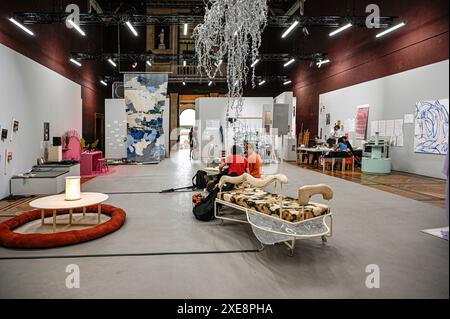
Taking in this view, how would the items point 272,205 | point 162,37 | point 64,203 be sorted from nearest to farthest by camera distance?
point 272,205 < point 64,203 < point 162,37

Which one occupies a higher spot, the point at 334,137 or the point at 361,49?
the point at 361,49

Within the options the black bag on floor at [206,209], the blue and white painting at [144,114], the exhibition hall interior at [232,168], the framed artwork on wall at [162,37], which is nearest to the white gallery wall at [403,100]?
the exhibition hall interior at [232,168]

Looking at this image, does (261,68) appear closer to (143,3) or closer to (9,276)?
(143,3)

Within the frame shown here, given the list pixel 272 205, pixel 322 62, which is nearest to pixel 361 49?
pixel 322 62

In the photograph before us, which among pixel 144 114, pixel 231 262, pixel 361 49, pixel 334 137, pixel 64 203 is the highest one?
pixel 361 49

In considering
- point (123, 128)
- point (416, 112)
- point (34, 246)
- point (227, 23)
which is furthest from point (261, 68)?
point (34, 246)

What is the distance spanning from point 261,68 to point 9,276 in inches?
827

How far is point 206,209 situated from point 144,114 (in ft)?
29.8

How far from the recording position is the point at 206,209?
15.3 ft

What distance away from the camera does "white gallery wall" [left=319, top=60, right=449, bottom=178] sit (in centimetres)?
877

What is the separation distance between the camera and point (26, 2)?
902cm

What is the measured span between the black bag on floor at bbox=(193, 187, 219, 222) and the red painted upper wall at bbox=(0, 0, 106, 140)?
693 cm

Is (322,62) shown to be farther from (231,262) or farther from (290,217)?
(231,262)

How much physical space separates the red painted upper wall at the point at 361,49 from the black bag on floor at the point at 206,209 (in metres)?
4.12
